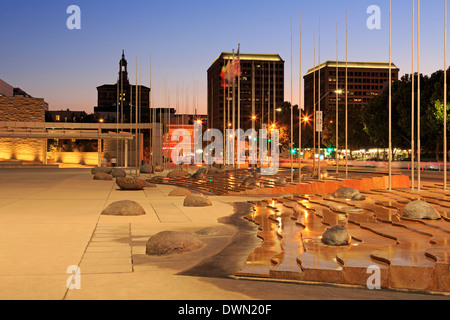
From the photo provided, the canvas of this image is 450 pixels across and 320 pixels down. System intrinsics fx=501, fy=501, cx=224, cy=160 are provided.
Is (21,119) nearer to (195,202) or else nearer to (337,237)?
(195,202)

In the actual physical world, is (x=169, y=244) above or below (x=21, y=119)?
below

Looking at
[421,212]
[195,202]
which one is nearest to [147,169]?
[195,202]

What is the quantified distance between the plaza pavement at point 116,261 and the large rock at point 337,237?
5.52 ft

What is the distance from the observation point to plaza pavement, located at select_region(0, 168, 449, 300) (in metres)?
7.12

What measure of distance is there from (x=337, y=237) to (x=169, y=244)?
3.44m

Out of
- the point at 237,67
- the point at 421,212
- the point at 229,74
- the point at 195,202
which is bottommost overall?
the point at 195,202

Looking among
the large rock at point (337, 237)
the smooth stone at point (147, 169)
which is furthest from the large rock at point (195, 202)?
the smooth stone at point (147, 169)

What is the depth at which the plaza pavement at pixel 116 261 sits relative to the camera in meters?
7.12

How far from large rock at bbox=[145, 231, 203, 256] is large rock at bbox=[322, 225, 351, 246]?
2815 mm

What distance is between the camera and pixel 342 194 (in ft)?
64.7

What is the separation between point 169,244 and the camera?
33.2ft

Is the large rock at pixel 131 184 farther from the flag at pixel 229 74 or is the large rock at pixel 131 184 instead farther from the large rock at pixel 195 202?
the flag at pixel 229 74

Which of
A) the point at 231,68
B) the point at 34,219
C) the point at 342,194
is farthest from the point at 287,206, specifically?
the point at 231,68

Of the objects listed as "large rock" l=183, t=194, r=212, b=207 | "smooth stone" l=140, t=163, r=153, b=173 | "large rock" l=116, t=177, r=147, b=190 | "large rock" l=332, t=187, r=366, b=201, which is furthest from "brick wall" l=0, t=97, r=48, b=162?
"large rock" l=332, t=187, r=366, b=201
